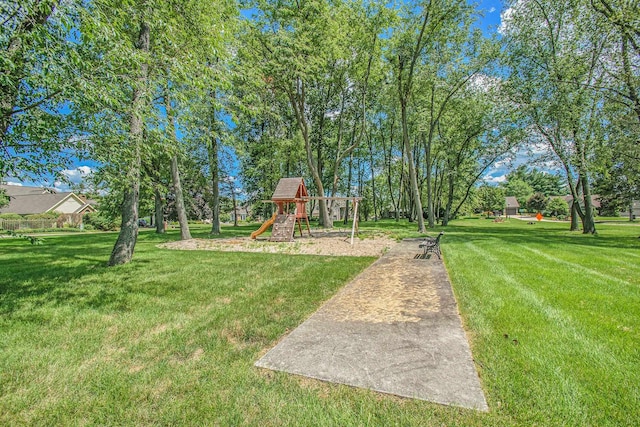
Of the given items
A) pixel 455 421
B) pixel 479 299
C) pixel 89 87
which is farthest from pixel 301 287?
pixel 89 87

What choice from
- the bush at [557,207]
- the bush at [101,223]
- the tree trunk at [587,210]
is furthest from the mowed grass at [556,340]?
the bush at [557,207]

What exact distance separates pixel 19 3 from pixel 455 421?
18.5ft

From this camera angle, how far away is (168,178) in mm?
21047

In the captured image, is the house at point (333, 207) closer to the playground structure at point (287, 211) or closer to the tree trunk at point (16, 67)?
the playground structure at point (287, 211)

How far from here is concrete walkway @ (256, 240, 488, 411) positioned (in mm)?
2248

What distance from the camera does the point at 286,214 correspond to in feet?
48.6

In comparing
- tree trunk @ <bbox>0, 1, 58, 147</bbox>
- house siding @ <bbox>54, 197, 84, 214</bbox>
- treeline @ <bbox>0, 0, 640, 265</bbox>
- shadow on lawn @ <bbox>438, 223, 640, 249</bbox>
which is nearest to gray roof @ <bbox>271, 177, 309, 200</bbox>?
treeline @ <bbox>0, 0, 640, 265</bbox>

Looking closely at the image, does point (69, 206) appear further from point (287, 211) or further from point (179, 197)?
point (287, 211)

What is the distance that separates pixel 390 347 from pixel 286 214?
483 inches

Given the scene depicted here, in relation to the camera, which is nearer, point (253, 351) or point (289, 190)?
point (253, 351)

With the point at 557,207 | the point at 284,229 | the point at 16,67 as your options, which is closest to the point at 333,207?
the point at 284,229

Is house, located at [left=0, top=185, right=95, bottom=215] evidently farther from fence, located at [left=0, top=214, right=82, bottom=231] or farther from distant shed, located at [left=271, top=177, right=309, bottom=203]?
distant shed, located at [left=271, top=177, right=309, bottom=203]

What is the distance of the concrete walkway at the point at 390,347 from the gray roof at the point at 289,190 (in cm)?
1029

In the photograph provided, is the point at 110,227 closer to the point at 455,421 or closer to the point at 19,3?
the point at 19,3
